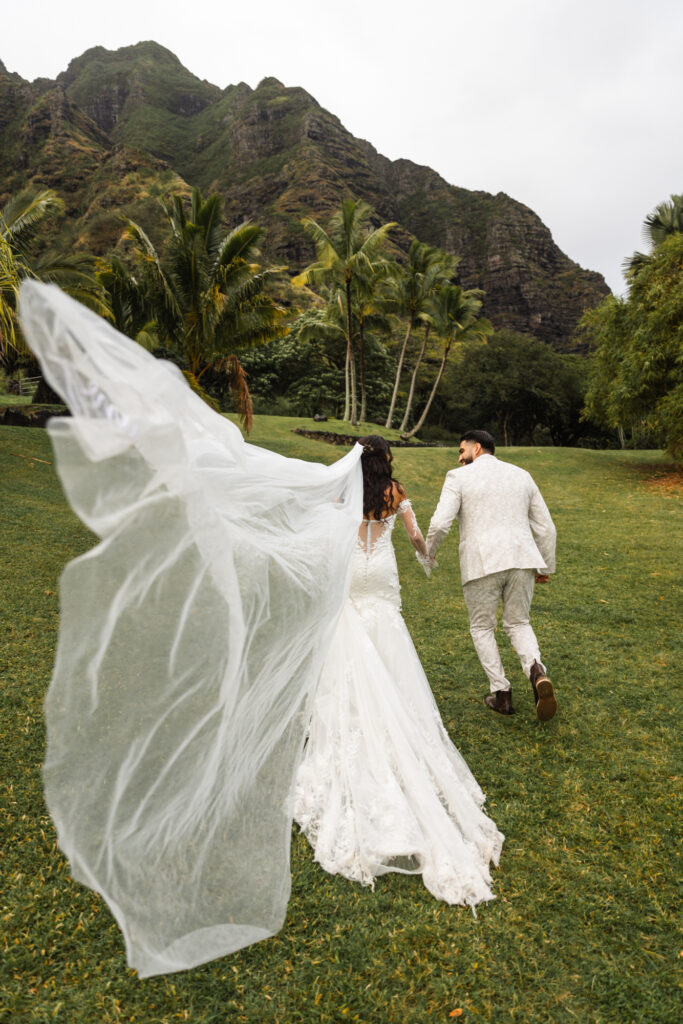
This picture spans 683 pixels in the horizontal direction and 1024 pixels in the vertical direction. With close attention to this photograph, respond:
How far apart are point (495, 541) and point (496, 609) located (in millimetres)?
593

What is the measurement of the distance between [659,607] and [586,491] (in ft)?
33.1

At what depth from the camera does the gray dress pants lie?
4801mm

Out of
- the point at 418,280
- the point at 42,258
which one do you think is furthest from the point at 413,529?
the point at 418,280

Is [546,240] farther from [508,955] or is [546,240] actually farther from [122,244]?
[508,955]

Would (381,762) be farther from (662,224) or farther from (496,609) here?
(662,224)

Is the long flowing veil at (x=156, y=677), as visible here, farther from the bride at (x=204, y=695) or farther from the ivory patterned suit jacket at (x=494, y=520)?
the ivory patterned suit jacket at (x=494, y=520)

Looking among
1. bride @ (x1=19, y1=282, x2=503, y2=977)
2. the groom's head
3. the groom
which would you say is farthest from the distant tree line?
bride @ (x1=19, y1=282, x2=503, y2=977)

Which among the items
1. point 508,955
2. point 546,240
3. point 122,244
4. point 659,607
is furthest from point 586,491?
point 546,240

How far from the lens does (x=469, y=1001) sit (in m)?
2.45

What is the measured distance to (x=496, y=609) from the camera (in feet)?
16.1

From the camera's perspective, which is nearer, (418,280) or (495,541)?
(495,541)

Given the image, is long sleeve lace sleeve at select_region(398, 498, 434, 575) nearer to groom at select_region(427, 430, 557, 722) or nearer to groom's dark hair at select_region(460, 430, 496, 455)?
groom at select_region(427, 430, 557, 722)

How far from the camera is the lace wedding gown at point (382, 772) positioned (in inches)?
122

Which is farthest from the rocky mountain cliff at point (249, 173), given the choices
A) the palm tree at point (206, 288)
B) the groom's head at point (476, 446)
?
the groom's head at point (476, 446)
